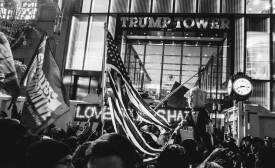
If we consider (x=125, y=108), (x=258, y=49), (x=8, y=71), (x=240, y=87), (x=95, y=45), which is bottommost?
(x=125, y=108)

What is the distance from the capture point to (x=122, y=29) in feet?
65.6

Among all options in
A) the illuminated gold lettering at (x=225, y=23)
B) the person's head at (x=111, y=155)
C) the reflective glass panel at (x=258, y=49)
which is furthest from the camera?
the illuminated gold lettering at (x=225, y=23)

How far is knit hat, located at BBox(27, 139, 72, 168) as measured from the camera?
2.18m

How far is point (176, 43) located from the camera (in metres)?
21.2

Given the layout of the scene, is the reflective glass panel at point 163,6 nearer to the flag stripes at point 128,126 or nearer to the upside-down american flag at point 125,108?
the upside-down american flag at point 125,108

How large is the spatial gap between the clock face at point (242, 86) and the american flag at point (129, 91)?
4.23m

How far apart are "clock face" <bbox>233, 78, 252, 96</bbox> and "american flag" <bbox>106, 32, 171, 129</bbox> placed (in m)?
4.23

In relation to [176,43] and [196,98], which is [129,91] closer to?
[196,98]

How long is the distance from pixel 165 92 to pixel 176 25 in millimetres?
5115

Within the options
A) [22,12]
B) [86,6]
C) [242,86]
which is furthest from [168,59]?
[22,12]

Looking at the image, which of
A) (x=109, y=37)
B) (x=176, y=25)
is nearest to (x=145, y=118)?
(x=109, y=37)

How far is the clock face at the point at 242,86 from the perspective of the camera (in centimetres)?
939

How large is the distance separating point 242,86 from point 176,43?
12.1m

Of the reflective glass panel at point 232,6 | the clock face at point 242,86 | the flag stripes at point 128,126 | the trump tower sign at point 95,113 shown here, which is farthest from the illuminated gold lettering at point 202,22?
the flag stripes at point 128,126
